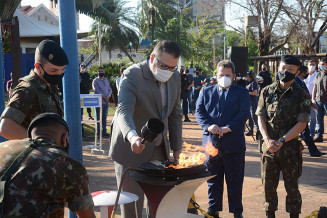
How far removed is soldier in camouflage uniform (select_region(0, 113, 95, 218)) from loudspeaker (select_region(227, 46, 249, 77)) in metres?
11.3

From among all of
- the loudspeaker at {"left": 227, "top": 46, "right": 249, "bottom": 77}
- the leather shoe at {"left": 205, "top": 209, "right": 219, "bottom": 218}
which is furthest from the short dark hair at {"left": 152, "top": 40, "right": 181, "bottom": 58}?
the loudspeaker at {"left": 227, "top": 46, "right": 249, "bottom": 77}

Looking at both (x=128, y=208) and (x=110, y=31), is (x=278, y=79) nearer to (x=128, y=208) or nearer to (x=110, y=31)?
(x=128, y=208)

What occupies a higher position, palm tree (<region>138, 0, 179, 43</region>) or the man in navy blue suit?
palm tree (<region>138, 0, 179, 43</region>)

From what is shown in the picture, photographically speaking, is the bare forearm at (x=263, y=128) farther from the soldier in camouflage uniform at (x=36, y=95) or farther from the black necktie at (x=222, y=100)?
the soldier in camouflage uniform at (x=36, y=95)

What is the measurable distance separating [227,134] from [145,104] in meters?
1.77

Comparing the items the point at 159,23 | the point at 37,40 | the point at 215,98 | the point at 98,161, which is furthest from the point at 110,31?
the point at 215,98

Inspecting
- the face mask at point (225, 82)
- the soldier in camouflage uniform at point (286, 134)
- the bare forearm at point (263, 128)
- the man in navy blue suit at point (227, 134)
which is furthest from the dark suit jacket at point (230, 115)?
the soldier in camouflage uniform at point (286, 134)

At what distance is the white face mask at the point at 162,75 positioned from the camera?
4301 mm

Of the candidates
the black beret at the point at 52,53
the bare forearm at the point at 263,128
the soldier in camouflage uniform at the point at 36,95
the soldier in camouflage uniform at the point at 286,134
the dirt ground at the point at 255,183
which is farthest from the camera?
the dirt ground at the point at 255,183

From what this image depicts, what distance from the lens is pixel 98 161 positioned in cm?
1043

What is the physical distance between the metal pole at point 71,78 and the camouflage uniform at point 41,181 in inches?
64.0

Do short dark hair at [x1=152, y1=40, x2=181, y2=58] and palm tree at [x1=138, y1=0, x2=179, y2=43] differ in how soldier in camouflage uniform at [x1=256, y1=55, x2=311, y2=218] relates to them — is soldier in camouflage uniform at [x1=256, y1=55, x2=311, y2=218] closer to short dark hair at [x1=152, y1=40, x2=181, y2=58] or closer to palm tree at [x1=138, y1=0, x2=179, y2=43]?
short dark hair at [x1=152, y1=40, x2=181, y2=58]

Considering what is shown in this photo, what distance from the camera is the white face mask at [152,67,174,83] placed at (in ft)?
14.1

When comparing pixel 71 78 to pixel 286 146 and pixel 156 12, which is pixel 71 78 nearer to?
pixel 286 146
